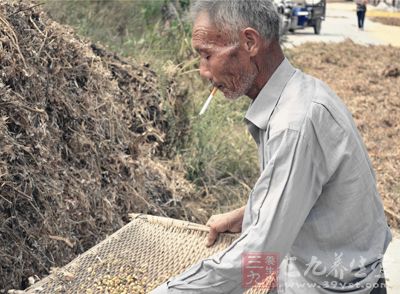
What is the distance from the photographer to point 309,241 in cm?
205

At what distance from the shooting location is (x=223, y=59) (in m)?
2.07

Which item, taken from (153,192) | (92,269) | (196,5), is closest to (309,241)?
(196,5)

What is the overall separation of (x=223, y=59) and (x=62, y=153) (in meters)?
2.14

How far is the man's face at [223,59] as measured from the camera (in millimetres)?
2039

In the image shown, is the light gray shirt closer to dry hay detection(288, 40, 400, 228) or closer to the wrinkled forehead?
the wrinkled forehead

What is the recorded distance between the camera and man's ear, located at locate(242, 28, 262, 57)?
78.5 inches

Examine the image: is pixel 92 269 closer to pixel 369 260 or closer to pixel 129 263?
pixel 129 263

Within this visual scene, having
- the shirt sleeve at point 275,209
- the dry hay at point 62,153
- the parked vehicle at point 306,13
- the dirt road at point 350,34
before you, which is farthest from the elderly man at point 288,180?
the parked vehicle at point 306,13

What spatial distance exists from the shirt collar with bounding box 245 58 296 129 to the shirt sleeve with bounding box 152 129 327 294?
14cm

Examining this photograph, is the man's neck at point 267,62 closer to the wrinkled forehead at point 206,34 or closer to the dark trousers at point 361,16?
the wrinkled forehead at point 206,34

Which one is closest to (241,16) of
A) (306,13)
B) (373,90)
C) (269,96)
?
(269,96)

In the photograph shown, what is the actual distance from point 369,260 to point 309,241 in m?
0.22

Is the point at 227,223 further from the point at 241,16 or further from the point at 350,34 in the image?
the point at 350,34

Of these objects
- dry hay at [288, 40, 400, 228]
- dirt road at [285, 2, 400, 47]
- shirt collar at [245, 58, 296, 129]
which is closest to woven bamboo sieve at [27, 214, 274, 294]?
shirt collar at [245, 58, 296, 129]
